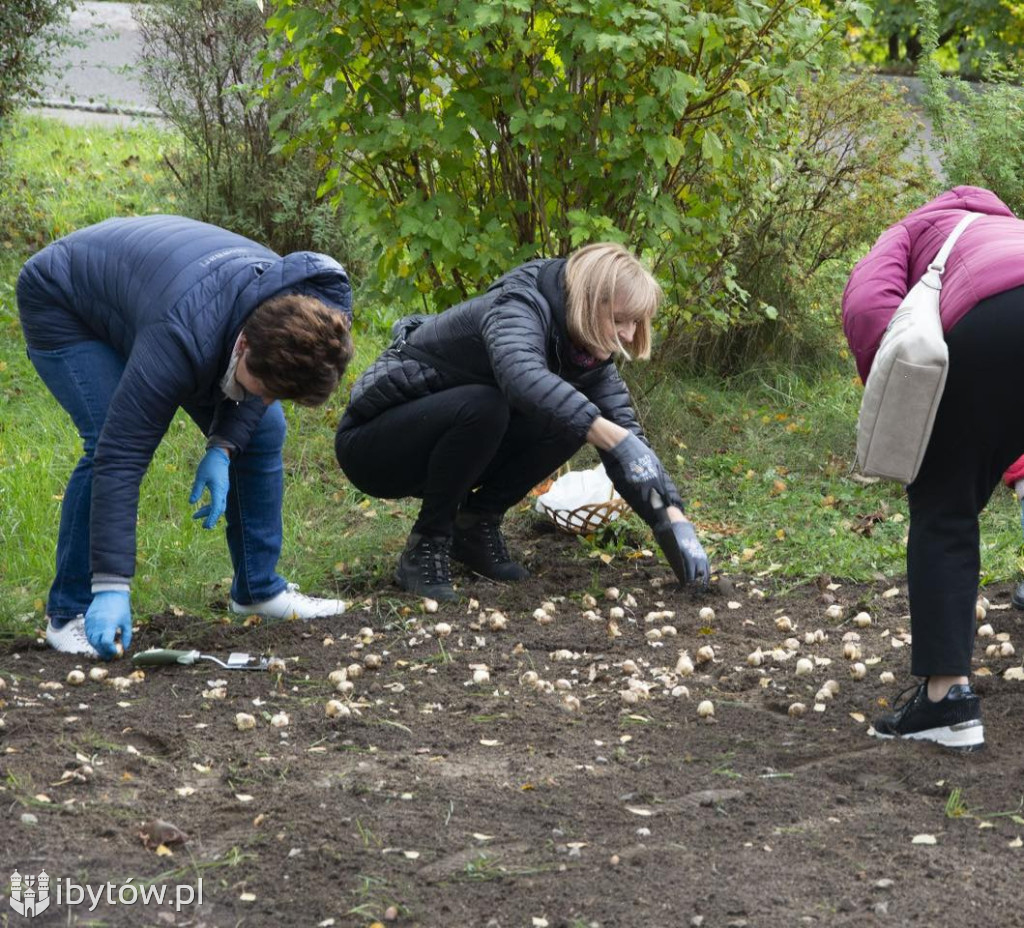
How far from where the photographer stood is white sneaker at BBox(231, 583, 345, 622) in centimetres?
431

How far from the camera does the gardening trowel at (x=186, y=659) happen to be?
382 centimetres

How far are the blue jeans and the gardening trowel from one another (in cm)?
35

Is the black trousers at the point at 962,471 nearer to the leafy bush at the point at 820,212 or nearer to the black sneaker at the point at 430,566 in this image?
the black sneaker at the point at 430,566

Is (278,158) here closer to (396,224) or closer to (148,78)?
(148,78)

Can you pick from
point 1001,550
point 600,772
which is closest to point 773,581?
point 1001,550

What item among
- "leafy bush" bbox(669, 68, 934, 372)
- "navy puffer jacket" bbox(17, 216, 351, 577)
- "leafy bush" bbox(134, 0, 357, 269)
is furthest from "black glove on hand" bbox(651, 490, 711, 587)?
"leafy bush" bbox(134, 0, 357, 269)

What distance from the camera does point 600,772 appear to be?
122 inches

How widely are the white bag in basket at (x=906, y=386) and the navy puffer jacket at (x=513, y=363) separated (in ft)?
3.98

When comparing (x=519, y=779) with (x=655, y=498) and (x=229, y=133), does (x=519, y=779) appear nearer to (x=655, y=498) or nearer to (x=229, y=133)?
(x=655, y=498)

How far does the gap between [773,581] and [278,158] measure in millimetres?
3639

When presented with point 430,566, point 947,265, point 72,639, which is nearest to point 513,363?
point 430,566

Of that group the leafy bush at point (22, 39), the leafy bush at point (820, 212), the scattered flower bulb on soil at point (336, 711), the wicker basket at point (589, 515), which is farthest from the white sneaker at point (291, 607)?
the leafy bush at point (22, 39)

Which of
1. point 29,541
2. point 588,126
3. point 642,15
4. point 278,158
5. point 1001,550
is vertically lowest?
point 29,541

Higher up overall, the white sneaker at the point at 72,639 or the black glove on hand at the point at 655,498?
the black glove on hand at the point at 655,498
